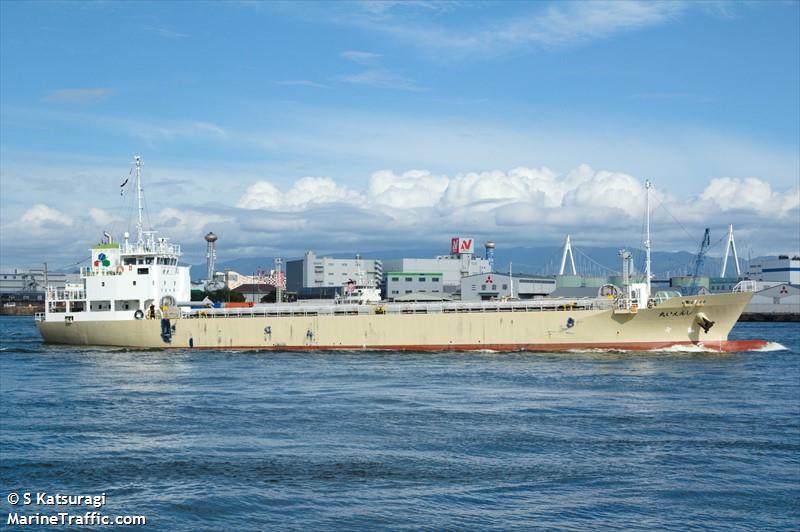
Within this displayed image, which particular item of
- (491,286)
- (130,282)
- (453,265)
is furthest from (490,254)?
(130,282)

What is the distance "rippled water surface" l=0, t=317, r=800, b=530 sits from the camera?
53.9 feet

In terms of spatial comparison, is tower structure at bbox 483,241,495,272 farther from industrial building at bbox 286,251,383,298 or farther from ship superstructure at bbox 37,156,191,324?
ship superstructure at bbox 37,156,191,324

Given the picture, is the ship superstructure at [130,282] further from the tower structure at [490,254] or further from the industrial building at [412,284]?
the tower structure at [490,254]

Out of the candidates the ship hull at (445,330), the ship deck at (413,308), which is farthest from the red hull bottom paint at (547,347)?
the ship deck at (413,308)

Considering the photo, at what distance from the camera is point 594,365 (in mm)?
40750

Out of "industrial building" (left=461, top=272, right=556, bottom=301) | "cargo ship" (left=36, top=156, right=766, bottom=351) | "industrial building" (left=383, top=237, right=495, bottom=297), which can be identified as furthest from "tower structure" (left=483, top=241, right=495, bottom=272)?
"cargo ship" (left=36, top=156, right=766, bottom=351)

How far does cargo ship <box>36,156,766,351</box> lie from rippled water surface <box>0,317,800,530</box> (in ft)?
22.0

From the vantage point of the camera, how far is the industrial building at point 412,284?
13638 centimetres

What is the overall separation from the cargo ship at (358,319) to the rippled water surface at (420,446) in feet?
22.0

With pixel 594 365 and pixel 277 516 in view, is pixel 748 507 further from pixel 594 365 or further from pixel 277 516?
pixel 594 365

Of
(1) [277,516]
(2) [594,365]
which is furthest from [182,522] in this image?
(2) [594,365]

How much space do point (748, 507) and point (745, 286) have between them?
1310 inches

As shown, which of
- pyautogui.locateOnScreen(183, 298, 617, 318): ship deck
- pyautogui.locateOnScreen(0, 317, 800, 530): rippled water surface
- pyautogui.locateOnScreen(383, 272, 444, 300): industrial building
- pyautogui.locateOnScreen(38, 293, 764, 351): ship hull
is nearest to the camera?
pyautogui.locateOnScreen(0, 317, 800, 530): rippled water surface

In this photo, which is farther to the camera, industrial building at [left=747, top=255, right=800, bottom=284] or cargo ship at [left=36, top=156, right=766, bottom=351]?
industrial building at [left=747, top=255, right=800, bottom=284]
